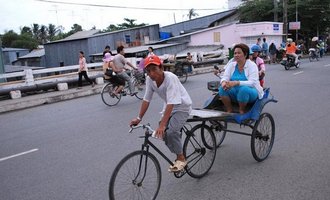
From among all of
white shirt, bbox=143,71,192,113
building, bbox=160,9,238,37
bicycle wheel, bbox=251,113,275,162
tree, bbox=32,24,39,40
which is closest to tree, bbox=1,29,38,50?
tree, bbox=32,24,39,40

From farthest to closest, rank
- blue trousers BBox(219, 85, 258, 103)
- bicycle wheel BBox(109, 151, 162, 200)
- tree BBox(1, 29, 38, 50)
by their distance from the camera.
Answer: tree BBox(1, 29, 38, 50) < blue trousers BBox(219, 85, 258, 103) < bicycle wheel BBox(109, 151, 162, 200)

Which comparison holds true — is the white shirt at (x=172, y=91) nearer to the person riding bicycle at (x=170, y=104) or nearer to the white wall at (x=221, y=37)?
the person riding bicycle at (x=170, y=104)

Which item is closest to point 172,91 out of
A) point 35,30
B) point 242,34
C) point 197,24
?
point 242,34

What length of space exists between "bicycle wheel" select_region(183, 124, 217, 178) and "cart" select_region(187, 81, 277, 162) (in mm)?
115

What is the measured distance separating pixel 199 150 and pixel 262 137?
1188mm

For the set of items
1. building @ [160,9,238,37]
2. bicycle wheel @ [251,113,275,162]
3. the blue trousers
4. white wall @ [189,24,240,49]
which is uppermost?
building @ [160,9,238,37]

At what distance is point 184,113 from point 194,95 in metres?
7.70

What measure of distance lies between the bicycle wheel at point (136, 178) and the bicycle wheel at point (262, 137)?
178 centimetres

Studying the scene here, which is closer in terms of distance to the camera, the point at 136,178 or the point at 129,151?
the point at 136,178

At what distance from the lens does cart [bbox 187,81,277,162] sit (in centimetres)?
463

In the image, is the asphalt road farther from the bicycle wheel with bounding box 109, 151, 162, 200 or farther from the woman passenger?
the woman passenger

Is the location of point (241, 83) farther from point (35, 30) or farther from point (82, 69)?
point (35, 30)

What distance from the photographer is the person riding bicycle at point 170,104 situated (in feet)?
12.5

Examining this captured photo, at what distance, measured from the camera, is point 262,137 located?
5.17m
